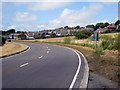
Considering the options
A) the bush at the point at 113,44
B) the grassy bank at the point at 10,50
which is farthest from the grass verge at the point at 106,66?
the grassy bank at the point at 10,50

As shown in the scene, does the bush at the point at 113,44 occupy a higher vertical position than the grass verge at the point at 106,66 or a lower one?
higher

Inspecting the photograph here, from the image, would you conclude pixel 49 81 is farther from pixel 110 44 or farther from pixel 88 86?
pixel 110 44

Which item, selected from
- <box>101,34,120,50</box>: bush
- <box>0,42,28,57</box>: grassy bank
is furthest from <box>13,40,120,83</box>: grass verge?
<box>0,42,28,57</box>: grassy bank

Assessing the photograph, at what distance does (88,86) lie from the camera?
682cm

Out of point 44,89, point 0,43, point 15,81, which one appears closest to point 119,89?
point 44,89

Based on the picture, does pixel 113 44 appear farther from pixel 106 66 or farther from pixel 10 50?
pixel 10 50

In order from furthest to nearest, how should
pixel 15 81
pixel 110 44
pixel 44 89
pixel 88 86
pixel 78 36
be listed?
pixel 78 36 → pixel 110 44 → pixel 15 81 → pixel 88 86 → pixel 44 89

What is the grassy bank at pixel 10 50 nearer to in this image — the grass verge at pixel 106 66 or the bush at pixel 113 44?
the grass verge at pixel 106 66

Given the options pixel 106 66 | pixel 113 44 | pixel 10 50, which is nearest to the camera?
pixel 106 66

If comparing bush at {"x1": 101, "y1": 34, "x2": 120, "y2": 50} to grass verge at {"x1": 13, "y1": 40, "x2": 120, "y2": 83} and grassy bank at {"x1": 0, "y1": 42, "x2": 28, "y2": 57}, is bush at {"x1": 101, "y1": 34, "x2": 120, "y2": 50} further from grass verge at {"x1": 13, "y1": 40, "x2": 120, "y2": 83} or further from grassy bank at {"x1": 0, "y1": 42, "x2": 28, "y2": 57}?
grassy bank at {"x1": 0, "y1": 42, "x2": 28, "y2": 57}

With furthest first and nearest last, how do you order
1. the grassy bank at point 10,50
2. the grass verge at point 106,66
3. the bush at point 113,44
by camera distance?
the bush at point 113,44 < the grassy bank at point 10,50 < the grass verge at point 106,66

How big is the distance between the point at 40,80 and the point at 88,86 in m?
2.19

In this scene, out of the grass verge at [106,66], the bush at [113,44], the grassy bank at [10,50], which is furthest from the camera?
the bush at [113,44]

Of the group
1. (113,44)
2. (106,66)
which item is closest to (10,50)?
(113,44)
